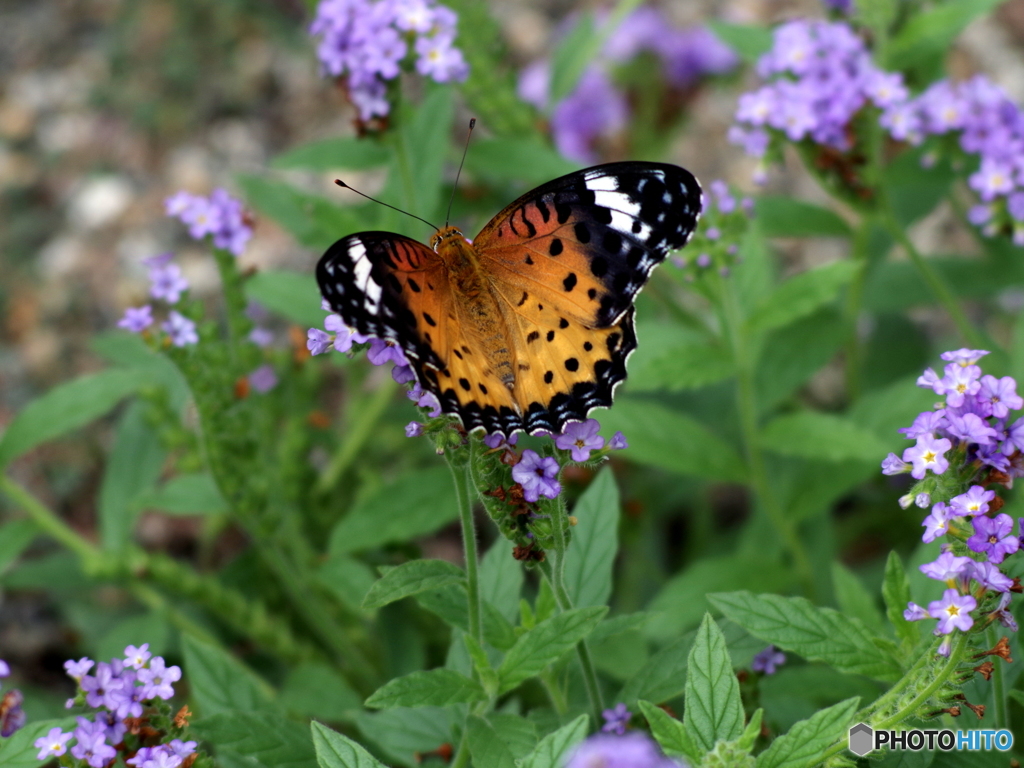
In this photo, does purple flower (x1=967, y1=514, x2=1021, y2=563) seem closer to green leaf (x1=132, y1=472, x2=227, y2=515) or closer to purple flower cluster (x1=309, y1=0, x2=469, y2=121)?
purple flower cluster (x1=309, y1=0, x2=469, y2=121)

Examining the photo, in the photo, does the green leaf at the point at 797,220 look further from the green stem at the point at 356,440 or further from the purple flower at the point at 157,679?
the purple flower at the point at 157,679

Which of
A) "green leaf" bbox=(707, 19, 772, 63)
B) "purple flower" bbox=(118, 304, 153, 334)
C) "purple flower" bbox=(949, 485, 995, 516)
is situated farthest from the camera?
"green leaf" bbox=(707, 19, 772, 63)

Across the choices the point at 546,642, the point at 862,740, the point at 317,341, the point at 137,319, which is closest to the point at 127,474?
the point at 137,319

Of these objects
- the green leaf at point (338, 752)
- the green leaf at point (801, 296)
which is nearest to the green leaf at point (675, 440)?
the green leaf at point (801, 296)

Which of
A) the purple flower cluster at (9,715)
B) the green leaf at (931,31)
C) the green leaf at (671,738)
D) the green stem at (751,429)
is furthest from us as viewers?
the green leaf at (931,31)

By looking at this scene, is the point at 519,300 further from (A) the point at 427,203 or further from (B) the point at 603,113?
(B) the point at 603,113

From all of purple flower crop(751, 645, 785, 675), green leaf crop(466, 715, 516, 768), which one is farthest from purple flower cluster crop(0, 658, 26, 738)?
purple flower crop(751, 645, 785, 675)

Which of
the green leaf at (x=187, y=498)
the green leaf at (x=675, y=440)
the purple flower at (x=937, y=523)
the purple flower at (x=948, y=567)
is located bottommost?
the purple flower at (x=948, y=567)
